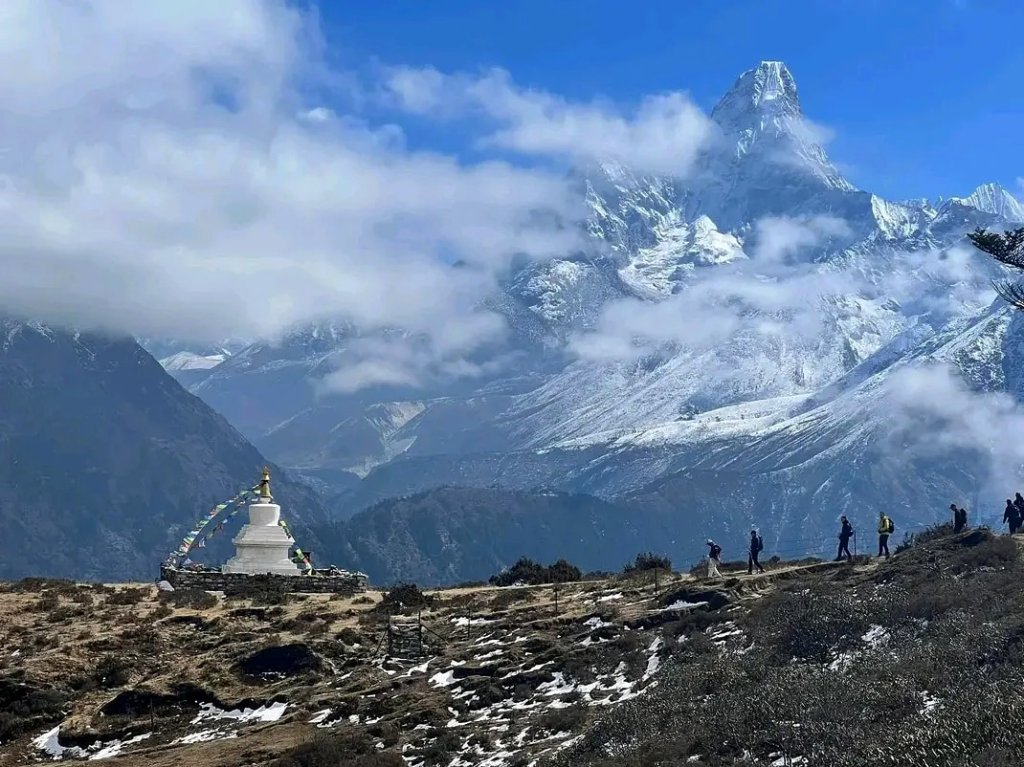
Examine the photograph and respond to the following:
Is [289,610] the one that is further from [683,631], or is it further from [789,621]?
[789,621]

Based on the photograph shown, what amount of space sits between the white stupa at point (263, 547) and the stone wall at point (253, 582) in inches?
140

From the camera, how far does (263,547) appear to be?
224ft

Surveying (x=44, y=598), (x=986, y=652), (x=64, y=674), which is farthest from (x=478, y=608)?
(x=986, y=652)

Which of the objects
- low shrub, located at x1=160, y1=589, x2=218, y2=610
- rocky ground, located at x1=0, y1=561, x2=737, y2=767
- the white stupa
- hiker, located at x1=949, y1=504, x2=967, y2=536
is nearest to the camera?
rocky ground, located at x1=0, y1=561, x2=737, y2=767

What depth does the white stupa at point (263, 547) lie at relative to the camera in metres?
66.9

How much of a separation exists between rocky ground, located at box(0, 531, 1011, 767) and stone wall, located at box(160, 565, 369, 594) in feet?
28.2

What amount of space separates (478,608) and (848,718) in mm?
25444

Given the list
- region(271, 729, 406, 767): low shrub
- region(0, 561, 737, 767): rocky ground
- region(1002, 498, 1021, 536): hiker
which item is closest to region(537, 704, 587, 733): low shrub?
region(0, 561, 737, 767): rocky ground

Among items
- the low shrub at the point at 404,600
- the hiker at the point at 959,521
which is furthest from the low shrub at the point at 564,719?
the hiker at the point at 959,521

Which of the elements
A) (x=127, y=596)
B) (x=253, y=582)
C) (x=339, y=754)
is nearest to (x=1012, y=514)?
(x=339, y=754)

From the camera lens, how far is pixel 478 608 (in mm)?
48312

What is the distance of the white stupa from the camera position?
66.9m

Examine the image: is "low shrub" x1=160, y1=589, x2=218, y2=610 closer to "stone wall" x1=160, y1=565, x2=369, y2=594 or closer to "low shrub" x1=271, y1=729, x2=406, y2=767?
"stone wall" x1=160, y1=565, x2=369, y2=594

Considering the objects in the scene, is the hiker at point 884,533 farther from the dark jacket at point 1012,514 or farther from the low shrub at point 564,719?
the low shrub at point 564,719
